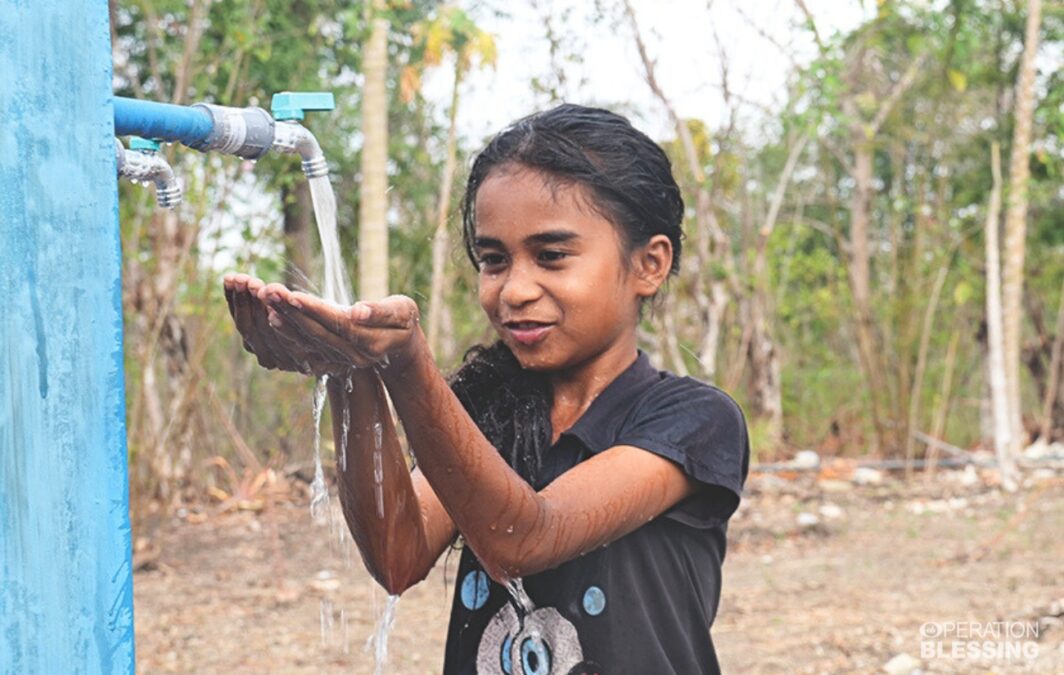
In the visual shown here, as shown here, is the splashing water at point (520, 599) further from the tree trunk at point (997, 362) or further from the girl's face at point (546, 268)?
the tree trunk at point (997, 362)

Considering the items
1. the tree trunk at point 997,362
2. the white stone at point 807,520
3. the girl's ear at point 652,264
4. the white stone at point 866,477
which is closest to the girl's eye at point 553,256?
the girl's ear at point 652,264

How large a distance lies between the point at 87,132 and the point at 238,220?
5.13 meters

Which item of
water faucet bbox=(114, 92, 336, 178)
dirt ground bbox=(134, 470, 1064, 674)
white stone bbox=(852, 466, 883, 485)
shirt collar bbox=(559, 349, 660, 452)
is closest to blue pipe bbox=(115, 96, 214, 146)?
water faucet bbox=(114, 92, 336, 178)

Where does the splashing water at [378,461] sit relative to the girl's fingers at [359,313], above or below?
below

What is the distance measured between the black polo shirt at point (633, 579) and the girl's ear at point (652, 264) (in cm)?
12

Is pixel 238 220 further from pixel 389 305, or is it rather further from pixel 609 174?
pixel 389 305

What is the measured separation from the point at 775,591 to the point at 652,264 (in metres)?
3.41

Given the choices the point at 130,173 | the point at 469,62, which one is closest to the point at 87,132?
the point at 130,173

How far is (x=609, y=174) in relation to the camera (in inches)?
65.2

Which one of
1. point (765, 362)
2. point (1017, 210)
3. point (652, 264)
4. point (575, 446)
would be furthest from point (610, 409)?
point (765, 362)

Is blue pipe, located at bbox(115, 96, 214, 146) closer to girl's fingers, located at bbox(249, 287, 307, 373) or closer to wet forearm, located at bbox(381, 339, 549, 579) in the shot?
girl's fingers, located at bbox(249, 287, 307, 373)

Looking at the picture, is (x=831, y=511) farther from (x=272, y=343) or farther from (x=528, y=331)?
(x=272, y=343)

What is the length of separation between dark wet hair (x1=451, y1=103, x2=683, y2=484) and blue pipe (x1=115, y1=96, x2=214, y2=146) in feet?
1.88

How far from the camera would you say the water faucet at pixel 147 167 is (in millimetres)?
1140
